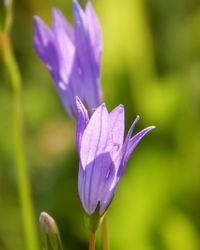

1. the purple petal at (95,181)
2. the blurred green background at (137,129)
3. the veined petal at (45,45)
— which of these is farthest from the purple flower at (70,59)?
the blurred green background at (137,129)

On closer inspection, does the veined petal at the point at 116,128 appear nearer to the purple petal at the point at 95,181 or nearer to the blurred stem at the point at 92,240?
the purple petal at the point at 95,181

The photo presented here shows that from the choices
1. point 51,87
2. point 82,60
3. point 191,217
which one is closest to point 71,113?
point 82,60

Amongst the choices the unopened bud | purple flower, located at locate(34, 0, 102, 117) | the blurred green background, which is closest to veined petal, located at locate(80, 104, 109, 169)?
the unopened bud

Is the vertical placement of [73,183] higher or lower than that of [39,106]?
lower

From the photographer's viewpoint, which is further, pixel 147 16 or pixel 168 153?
pixel 147 16

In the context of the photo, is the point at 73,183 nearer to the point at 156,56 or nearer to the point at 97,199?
the point at 156,56

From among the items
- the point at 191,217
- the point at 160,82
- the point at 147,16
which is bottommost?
the point at 191,217
